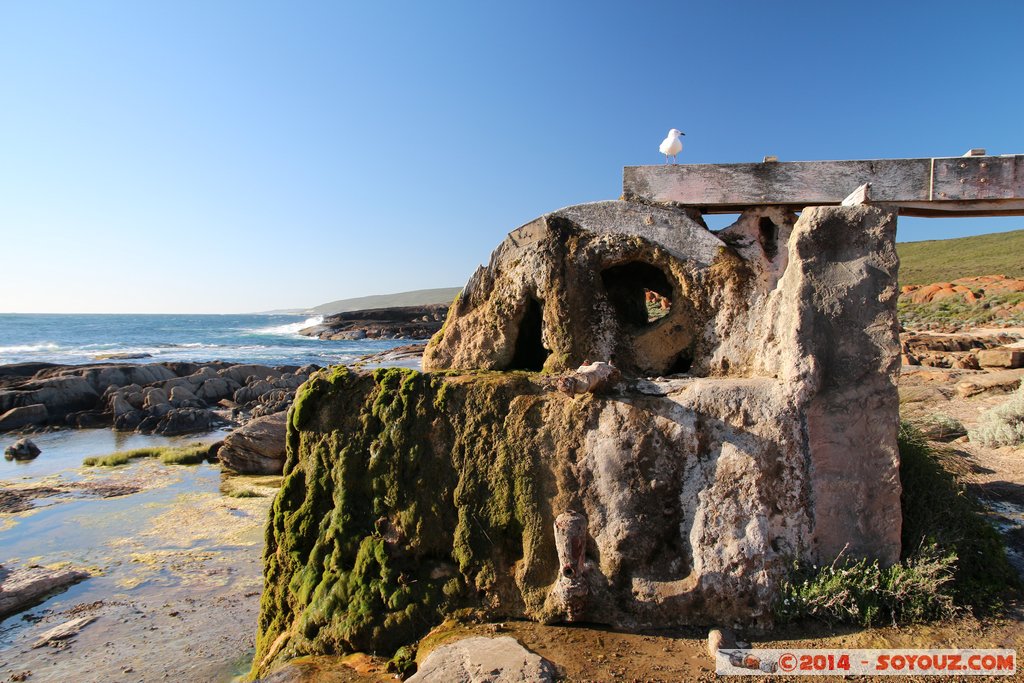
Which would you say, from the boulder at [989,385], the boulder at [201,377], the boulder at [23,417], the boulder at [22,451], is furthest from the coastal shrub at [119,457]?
the boulder at [989,385]

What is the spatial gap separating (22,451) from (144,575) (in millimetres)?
10989

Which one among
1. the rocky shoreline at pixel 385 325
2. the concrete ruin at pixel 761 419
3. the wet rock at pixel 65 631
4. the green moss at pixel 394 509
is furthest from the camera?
the rocky shoreline at pixel 385 325

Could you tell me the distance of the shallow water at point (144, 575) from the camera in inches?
264

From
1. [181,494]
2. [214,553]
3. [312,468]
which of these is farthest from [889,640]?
[181,494]

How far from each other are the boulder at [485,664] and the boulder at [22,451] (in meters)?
16.7

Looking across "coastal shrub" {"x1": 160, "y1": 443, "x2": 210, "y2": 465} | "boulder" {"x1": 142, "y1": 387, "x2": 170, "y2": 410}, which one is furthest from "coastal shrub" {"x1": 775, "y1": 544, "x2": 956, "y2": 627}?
"boulder" {"x1": 142, "y1": 387, "x2": 170, "y2": 410}

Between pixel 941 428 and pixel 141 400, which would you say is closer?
pixel 941 428

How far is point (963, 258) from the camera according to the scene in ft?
208

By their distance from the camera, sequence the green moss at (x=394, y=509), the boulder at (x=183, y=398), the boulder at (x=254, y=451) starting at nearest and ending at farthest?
the green moss at (x=394, y=509)
the boulder at (x=254, y=451)
the boulder at (x=183, y=398)

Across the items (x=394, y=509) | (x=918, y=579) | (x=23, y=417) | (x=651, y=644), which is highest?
(x=394, y=509)

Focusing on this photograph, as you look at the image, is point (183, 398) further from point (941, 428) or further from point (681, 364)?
point (941, 428)

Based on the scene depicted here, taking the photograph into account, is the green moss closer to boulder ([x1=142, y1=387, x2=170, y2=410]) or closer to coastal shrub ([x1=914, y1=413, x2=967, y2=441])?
coastal shrub ([x1=914, y1=413, x2=967, y2=441])

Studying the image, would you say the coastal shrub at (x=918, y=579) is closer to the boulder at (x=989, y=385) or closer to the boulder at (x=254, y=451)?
the boulder at (x=989, y=385)

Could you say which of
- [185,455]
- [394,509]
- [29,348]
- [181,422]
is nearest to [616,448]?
[394,509]
